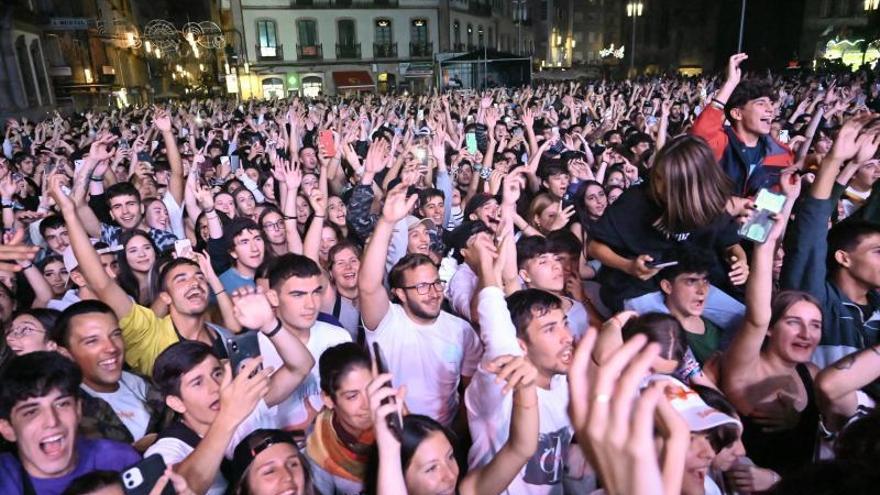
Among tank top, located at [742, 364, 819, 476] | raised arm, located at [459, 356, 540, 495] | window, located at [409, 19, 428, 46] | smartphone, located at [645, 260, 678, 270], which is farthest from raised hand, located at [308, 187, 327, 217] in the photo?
window, located at [409, 19, 428, 46]

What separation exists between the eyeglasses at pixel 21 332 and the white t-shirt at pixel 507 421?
7.89 feet

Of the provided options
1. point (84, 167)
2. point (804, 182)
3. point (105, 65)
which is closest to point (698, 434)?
point (804, 182)

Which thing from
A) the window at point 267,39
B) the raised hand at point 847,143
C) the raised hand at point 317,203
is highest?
the window at point 267,39

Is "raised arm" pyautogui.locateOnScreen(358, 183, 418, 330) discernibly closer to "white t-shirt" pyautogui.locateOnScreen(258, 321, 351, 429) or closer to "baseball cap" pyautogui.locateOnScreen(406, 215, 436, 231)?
"white t-shirt" pyautogui.locateOnScreen(258, 321, 351, 429)

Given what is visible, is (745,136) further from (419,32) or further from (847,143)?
(419,32)

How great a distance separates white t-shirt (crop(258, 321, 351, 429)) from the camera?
286 centimetres

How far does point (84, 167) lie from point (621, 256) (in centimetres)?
429

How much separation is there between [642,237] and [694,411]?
134 cm

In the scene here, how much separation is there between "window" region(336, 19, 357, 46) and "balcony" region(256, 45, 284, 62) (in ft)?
13.8

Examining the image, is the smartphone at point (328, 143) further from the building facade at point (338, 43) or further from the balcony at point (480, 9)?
the balcony at point (480, 9)

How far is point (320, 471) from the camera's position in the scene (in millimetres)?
2428

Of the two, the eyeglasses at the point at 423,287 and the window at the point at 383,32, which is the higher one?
the window at the point at 383,32

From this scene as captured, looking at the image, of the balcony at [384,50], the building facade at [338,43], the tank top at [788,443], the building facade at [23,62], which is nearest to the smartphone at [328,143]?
the tank top at [788,443]

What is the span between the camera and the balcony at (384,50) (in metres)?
41.6
